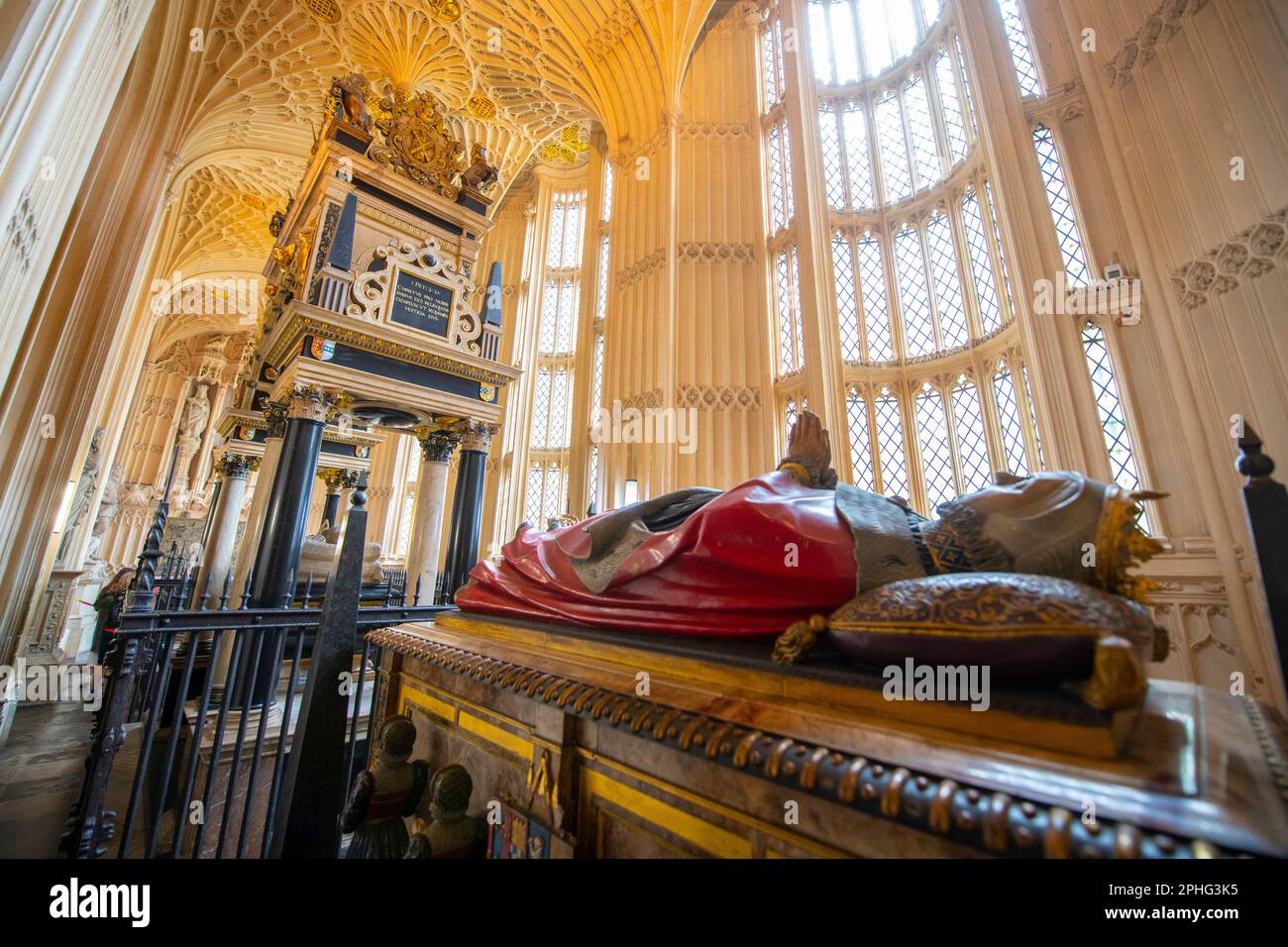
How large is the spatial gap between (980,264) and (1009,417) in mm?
2238

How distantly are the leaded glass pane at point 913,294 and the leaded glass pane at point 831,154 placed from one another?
139 centimetres

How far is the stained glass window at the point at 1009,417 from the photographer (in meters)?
6.03

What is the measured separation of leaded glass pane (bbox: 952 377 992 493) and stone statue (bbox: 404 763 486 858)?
6961mm

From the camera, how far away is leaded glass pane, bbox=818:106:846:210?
7.98m

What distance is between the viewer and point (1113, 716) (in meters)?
0.59

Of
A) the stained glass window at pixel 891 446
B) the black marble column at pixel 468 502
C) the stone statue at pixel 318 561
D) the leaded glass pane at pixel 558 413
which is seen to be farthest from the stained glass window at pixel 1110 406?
the leaded glass pane at pixel 558 413

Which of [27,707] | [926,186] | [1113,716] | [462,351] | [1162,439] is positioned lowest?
[27,707]

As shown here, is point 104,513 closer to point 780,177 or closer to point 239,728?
point 239,728

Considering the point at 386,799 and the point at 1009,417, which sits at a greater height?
the point at 1009,417

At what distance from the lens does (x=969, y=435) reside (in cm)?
657

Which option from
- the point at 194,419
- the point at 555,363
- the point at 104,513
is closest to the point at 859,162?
the point at 555,363

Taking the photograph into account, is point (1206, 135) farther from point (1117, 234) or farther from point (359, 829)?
point (359, 829)
